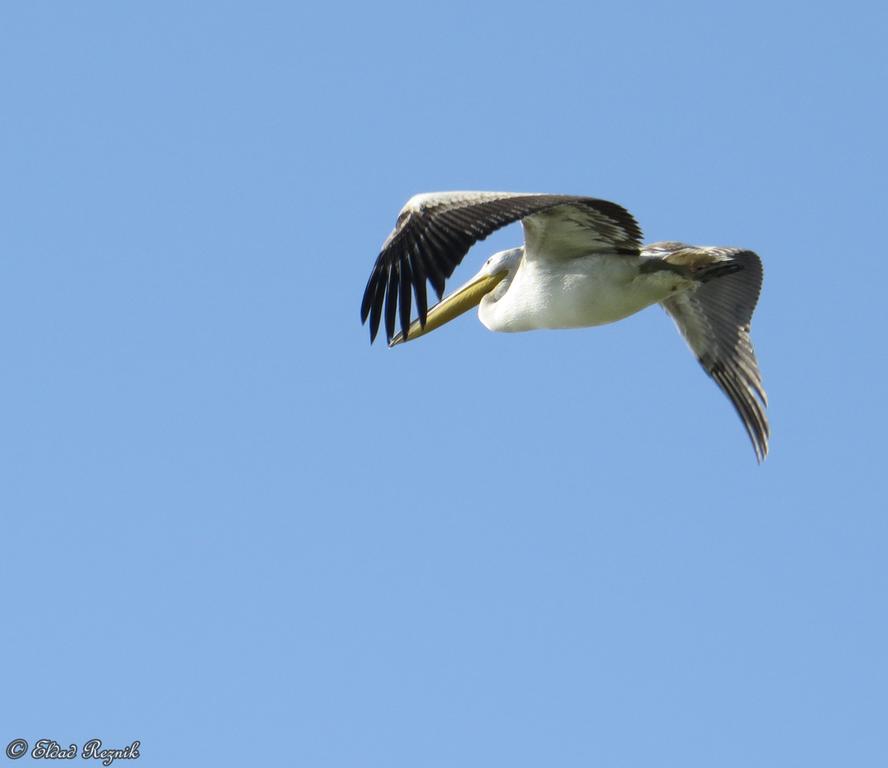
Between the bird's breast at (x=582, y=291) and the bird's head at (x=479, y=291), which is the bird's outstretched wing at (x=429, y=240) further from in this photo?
the bird's head at (x=479, y=291)

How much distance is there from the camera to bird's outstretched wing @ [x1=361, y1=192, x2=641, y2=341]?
34.3ft

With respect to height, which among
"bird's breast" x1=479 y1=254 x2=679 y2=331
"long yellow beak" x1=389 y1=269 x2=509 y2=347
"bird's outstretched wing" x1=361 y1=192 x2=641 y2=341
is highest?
"long yellow beak" x1=389 y1=269 x2=509 y2=347

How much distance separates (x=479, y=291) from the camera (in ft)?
Answer: 45.9

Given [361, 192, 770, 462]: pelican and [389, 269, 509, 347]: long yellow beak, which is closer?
[361, 192, 770, 462]: pelican

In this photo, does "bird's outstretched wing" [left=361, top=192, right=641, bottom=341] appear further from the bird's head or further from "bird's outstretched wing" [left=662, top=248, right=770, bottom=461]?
"bird's outstretched wing" [left=662, top=248, right=770, bottom=461]

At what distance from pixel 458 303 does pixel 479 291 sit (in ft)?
1.01

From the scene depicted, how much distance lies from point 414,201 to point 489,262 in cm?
313

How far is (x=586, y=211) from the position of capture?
11688 millimetres

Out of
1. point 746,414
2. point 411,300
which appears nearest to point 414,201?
point 411,300

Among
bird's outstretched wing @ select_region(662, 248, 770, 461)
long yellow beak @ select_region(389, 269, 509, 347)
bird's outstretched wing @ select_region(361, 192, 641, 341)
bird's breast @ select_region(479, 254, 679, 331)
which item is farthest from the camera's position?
long yellow beak @ select_region(389, 269, 509, 347)

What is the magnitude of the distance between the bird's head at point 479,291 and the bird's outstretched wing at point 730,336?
4.64ft

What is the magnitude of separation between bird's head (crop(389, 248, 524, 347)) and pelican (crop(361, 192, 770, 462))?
0.04 feet

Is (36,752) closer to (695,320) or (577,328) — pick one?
(577,328)

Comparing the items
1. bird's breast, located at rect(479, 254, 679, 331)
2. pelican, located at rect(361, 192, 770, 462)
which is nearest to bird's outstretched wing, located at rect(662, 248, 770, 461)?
pelican, located at rect(361, 192, 770, 462)
